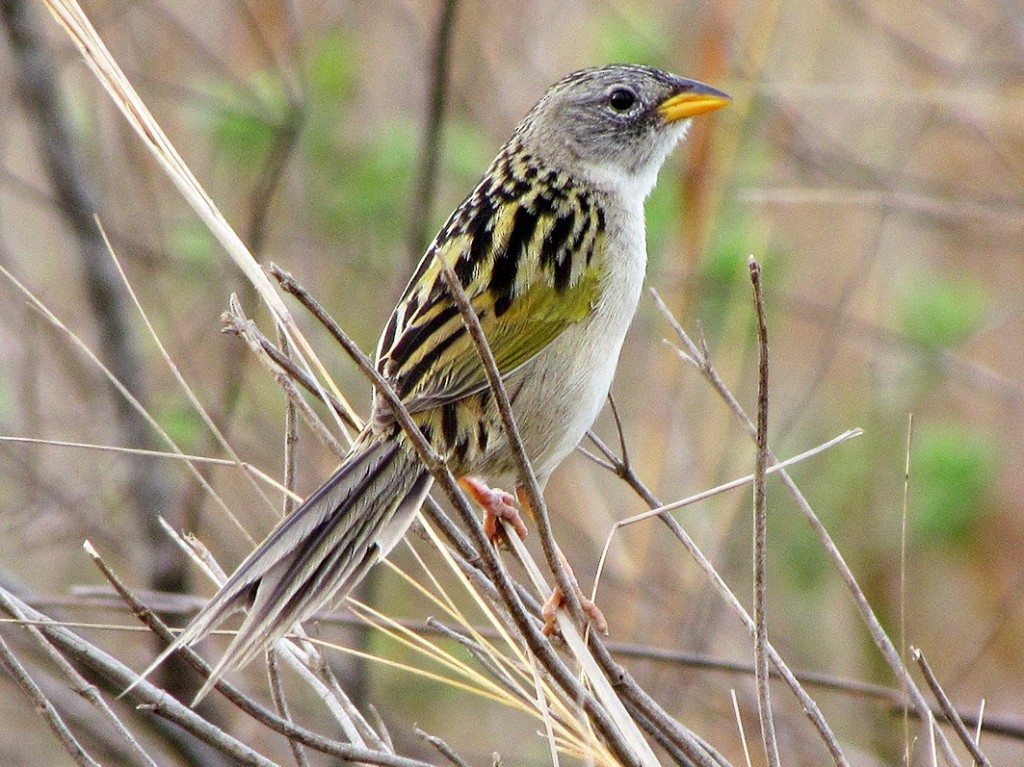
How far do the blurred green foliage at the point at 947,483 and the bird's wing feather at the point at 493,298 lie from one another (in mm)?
3132

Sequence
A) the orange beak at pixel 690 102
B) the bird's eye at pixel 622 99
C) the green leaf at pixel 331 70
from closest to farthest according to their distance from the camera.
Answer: the orange beak at pixel 690 102
the bird's eye at pixel 622 99
the green leaf at pixel 331 70

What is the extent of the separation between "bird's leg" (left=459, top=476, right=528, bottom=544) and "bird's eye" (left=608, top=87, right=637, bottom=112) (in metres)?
1.53

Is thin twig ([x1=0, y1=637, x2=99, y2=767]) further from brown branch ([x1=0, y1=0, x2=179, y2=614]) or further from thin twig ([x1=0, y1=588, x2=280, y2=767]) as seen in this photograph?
brown branch ([x1=0, y1=0, x2=179, y2=614])

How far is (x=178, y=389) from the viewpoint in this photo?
270 inches

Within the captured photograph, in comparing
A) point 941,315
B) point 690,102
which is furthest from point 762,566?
point 941,315

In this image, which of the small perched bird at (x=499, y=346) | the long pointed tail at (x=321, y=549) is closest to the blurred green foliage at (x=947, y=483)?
the small perched bird at (x=499, y=346)

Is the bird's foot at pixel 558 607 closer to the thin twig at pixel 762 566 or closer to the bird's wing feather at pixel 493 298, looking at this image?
the thin twig at pixel 762 566

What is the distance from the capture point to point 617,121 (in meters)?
4.52

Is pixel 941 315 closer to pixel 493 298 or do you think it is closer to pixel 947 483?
pixel 947 483

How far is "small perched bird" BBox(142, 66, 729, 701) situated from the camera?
2865 millimetres

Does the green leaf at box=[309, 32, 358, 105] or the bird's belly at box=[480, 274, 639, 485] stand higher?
the green leaf at box=[309, 32, 358, 105]

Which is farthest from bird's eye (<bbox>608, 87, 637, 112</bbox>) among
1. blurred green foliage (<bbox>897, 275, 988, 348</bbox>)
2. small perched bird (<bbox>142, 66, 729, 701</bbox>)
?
blurred green foliage (<bbox>897, 275, 988, 348</bbox>)

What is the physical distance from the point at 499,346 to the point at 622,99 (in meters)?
1.31

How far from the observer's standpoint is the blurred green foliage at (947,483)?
6.44 m
